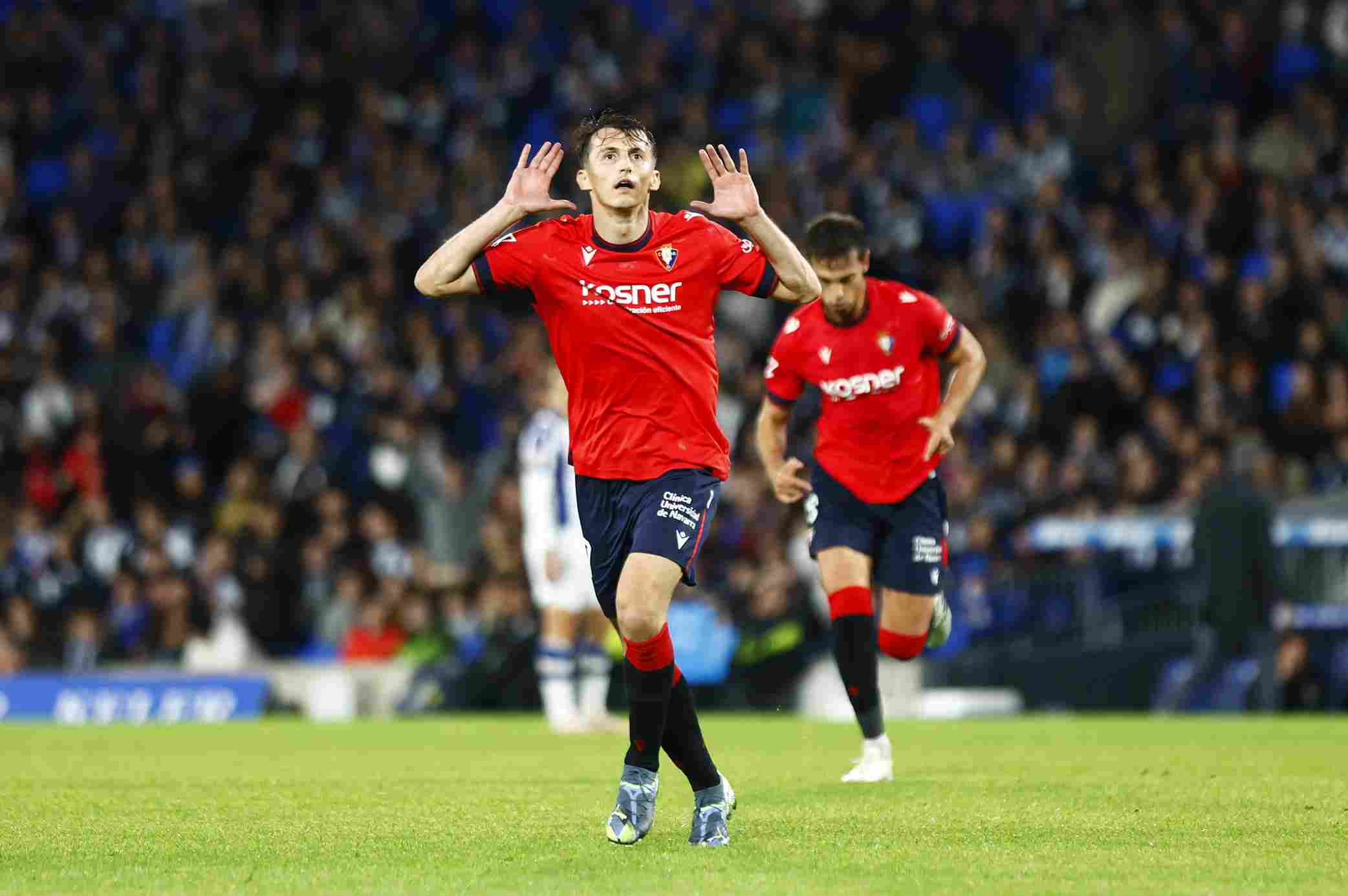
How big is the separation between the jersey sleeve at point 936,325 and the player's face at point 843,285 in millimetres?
278

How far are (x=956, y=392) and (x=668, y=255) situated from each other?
2898mm

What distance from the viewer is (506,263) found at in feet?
22.9

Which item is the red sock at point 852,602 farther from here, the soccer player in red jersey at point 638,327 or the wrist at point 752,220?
the wrist at point 752,220

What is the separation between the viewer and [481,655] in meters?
18.0

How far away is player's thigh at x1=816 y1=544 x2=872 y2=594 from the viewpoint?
31.7ft

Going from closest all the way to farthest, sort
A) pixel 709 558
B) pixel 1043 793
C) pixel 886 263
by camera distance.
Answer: pixel 1043 793
pixel 709 558
pixel 886 263

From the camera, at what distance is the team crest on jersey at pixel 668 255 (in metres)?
7.00

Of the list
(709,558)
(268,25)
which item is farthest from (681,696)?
(268,25)

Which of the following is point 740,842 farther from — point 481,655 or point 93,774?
point 481,655

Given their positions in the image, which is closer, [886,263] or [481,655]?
[481,655]

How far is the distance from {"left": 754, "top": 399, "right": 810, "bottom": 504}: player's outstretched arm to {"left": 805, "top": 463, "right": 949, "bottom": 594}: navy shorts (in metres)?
0.19

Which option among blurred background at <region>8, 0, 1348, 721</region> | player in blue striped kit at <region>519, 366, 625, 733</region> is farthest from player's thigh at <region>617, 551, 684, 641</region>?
blurred background at <region>8, 0, 1348, 721</region>

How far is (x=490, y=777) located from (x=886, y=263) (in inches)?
461

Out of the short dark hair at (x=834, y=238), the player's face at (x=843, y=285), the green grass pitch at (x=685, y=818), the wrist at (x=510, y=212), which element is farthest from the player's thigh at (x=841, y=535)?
the wrist at (x=510, y=212)
